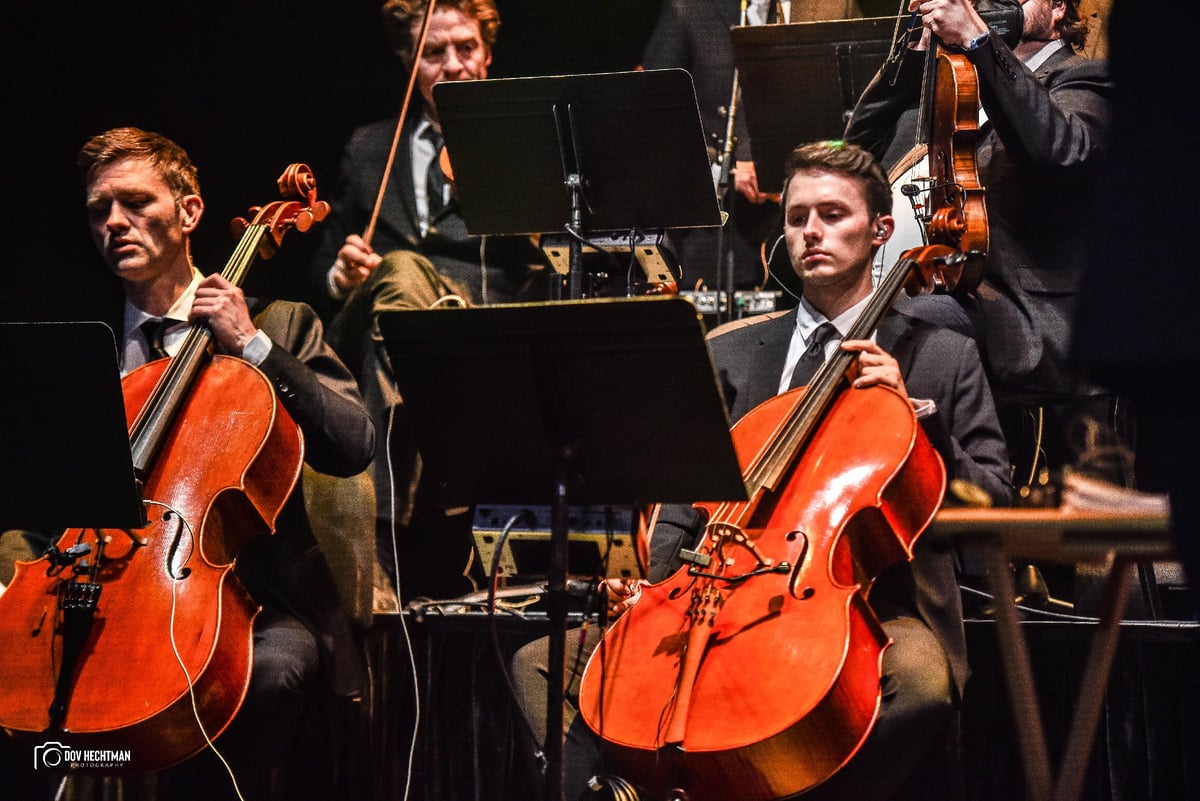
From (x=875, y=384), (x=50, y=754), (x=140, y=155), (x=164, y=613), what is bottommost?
(x=50, y=754)

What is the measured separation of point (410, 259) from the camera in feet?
13.0

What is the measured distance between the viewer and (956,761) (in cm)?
274

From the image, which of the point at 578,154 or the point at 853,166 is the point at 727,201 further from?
the point at 578,154

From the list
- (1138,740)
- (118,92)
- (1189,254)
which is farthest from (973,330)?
(118,92)

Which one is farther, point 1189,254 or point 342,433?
point 342,433

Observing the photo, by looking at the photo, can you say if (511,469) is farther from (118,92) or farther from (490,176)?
(118,92)

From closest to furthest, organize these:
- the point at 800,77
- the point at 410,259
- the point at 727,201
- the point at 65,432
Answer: the point at 65,432 < the point at 800,77 < the point at 410,259 < the point at 727,201

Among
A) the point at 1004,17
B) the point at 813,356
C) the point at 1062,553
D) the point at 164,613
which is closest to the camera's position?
the point at 1062,553

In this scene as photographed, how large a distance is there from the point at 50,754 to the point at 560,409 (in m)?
1.17

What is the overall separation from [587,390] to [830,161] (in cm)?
116

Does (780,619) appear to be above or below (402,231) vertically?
below

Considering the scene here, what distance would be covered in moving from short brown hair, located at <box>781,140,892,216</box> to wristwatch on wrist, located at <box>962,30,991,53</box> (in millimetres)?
384

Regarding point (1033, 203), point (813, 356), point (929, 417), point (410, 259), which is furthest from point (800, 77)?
point (929, 417)

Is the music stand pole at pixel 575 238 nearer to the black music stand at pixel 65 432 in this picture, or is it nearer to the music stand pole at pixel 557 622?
the music stand pole at pixel 557 622
